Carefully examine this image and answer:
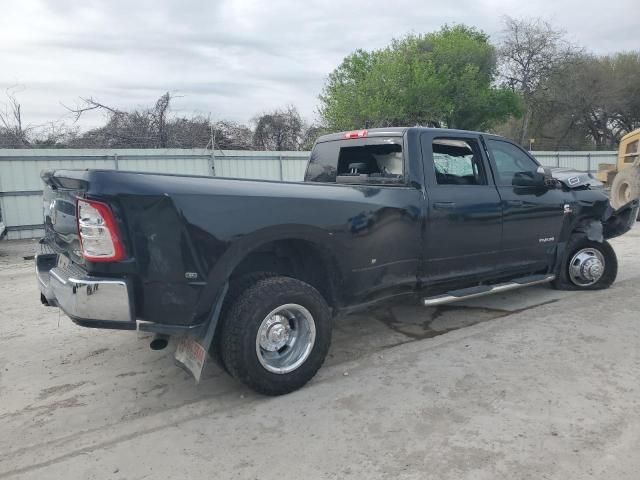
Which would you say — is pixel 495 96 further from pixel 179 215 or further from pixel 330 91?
pixel 179 215

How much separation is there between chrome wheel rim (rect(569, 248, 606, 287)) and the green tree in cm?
2000

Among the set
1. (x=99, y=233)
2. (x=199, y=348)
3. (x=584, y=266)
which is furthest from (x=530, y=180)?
(x=99, y=233)

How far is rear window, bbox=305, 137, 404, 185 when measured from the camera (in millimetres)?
4523

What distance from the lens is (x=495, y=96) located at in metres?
27.4

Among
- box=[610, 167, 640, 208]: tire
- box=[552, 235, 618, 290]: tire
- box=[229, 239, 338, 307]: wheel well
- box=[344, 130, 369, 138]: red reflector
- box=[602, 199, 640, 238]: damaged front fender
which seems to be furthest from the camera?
box=[610, 167, 640, 208]: tire

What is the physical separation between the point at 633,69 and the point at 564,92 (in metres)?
5.61

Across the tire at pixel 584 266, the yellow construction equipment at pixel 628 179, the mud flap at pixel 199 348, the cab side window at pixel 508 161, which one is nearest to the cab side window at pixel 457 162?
the cab side window at pixel 508 161

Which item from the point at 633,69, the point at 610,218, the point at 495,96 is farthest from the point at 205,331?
the point at 633,69

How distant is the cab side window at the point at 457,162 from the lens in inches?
180

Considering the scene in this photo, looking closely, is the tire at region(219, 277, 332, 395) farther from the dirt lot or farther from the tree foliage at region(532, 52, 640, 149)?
the tree foliage at region(532, 52, 640, 149)

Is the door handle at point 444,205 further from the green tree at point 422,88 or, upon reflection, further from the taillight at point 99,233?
the green tree at point 422,88

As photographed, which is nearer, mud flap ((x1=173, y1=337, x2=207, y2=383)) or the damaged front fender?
mud flap ((x1=173, y1=337, x2=207, y2=383))

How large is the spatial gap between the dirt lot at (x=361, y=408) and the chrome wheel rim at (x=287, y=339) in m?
0.24

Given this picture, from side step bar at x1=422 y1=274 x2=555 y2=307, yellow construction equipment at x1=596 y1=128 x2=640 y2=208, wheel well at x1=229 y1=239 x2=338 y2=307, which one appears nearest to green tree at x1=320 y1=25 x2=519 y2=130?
yellow construction equipment at x1=596 y1=128 x2=640 y2=208
